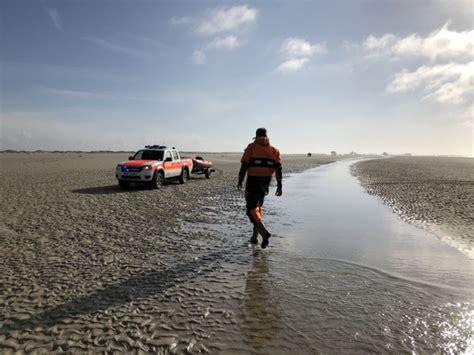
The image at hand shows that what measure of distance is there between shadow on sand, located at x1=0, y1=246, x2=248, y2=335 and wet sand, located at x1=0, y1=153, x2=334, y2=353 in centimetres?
1

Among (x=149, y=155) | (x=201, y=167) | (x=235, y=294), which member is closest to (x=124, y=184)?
(x=149, y=155)

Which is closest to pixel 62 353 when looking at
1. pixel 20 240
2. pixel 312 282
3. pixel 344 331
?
pixel 344 331

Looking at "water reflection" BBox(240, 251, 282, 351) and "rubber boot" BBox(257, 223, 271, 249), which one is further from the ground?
"rubber boot" BBox(257, 223, 271, 249)

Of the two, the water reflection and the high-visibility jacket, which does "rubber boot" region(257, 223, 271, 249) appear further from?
the high-visibility jacket

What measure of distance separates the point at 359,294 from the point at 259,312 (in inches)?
61.1

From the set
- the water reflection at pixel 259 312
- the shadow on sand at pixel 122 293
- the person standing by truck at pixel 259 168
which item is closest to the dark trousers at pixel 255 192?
the person standing by truck at pixel 259 168

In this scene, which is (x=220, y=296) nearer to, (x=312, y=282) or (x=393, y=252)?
(x=312, y=282)

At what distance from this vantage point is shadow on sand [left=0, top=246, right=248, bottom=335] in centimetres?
354

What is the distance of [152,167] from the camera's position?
15094 mm

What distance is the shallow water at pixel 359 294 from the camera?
3.29 metres

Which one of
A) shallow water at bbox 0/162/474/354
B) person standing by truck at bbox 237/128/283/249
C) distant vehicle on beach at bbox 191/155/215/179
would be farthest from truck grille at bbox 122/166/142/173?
person standing by truck at bbox 237/128/283/249

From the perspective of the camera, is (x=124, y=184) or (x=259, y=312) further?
(x=124, y=184)

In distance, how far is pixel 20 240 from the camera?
22.2 ft

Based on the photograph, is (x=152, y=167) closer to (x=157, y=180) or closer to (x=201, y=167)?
(x=157, y=180)
